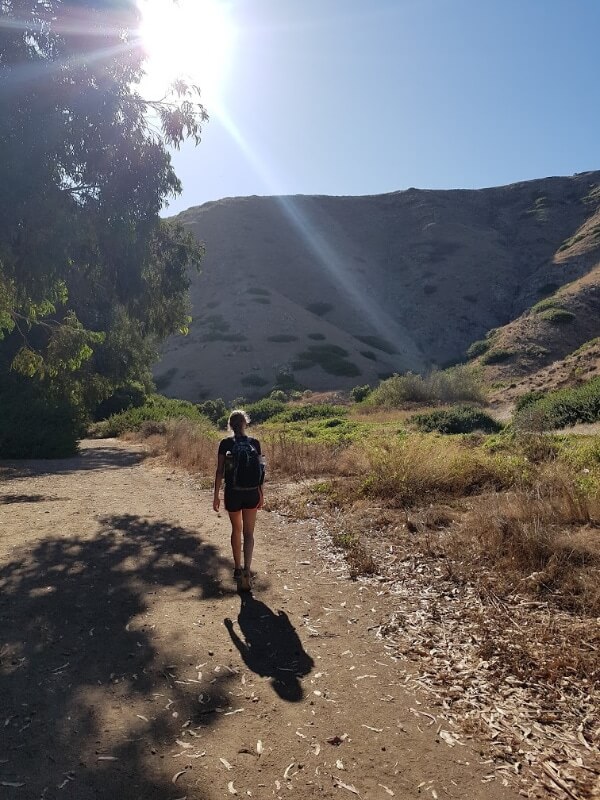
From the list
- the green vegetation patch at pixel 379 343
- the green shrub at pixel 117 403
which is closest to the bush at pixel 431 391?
the green shrub at pixel 117 403

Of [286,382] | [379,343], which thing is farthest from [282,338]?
[379,343]

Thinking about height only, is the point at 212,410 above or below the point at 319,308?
below

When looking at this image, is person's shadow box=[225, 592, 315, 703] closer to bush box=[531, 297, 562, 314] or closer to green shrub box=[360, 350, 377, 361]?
green shrub box=[360, 350, 377, 361]

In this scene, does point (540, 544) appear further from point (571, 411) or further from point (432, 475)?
point (571, 411)

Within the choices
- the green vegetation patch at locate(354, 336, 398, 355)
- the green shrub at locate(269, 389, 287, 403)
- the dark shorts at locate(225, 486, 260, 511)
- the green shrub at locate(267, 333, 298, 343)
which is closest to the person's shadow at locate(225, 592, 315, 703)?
the dark shorts at locate(225, 486, 260, 511)

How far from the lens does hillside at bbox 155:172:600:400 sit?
49656 mm

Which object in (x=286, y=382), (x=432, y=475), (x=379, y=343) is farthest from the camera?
(x=379, y=343)

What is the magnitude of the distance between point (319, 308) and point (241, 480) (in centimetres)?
5957

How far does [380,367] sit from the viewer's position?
5212 cm

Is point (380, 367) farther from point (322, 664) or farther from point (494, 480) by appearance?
point (322, 664)

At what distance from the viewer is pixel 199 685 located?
12.3ft

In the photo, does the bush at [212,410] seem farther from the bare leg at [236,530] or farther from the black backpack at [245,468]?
the black backpack at [245,468]

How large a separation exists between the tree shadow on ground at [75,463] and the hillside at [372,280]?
27.5 m

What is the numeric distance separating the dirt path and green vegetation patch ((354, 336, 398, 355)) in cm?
5196
